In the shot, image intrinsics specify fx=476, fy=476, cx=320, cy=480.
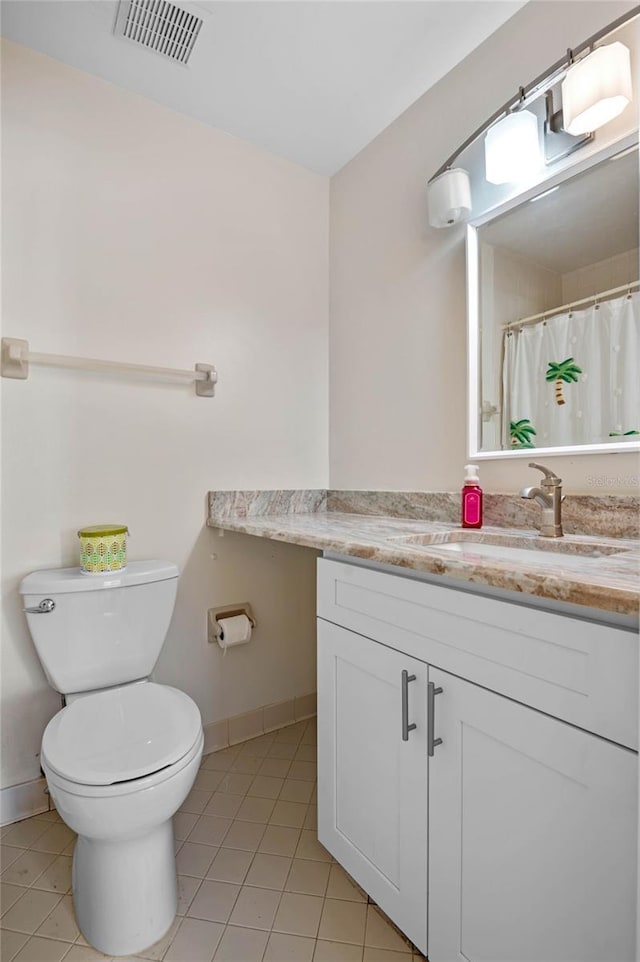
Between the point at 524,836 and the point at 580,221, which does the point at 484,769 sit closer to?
the point at 524,836

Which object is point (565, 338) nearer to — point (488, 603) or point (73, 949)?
point (488, 603)

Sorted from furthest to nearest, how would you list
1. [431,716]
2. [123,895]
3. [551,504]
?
[551,504] → [123,895] → [431,716]

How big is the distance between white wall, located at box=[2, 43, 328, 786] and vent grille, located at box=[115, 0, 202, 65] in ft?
0.76

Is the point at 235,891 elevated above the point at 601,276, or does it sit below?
below

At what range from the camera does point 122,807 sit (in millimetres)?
945

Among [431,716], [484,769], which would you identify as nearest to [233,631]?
[431,716]

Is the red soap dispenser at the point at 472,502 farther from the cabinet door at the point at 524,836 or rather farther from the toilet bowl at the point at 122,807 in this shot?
the toilet bowl at the point at 122,807

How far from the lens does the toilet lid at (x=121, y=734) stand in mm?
981

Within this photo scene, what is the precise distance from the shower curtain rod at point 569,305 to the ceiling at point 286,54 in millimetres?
835

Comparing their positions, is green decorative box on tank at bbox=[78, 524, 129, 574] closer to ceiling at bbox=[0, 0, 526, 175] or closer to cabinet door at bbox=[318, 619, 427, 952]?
cabinet door at bbox=[318, 619, 427, 952]

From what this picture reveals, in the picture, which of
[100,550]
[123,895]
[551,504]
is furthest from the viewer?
[100,550]

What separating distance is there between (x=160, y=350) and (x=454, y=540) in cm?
117

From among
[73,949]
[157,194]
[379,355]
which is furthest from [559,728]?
[157,194]

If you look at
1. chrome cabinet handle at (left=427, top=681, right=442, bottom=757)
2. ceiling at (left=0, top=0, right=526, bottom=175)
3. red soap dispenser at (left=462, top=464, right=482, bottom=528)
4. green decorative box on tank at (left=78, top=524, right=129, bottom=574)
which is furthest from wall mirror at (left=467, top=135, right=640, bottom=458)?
green decorative box on tank at (left=78, top=524, right=129, bottom=574)
